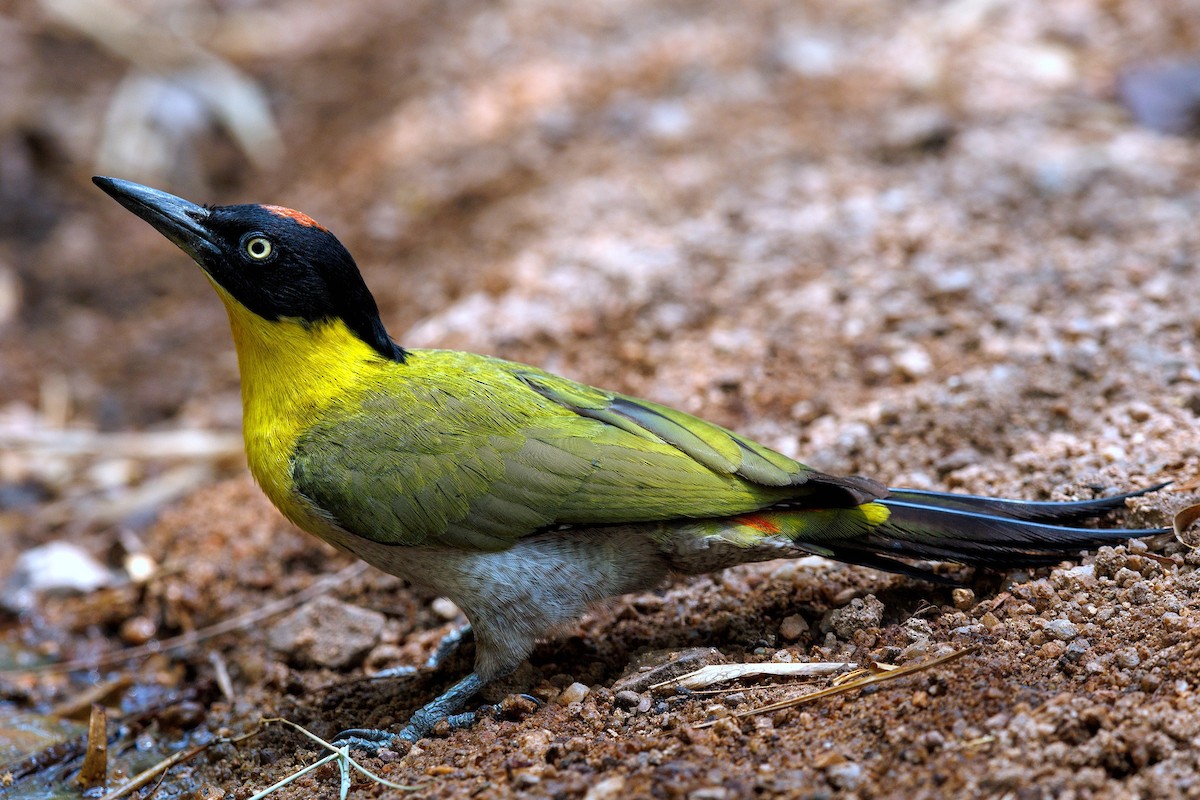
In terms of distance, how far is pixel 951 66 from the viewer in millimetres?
7793

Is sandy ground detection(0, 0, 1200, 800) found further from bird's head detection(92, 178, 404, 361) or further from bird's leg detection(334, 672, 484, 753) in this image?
bird's head detection(92, 178, 404, 361)

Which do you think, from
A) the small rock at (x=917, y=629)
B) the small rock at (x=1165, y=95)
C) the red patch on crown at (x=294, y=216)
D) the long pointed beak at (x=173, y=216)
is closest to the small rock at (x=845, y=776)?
the small rock at (x=917, y=629)

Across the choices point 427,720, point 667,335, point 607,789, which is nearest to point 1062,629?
point 607,789

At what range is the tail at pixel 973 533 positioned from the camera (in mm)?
3707

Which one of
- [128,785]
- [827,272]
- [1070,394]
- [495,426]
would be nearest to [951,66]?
[827,272]

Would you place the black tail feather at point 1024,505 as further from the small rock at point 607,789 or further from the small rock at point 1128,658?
the small rock at point 607,789

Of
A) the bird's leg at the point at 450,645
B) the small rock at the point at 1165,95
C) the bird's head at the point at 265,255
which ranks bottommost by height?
the bird's leg at the point at 450,645

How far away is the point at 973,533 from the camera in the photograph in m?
3.72

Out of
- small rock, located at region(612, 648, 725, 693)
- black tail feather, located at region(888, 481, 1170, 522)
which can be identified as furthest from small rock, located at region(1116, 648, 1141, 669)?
small rock, located at region(612, 648, 725, 693)

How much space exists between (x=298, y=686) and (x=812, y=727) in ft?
7.11

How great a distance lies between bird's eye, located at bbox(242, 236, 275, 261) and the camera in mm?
4059

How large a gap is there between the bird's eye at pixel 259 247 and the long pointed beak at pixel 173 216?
0.13 metres

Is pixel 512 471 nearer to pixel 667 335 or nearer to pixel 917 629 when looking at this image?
pixel 917 629

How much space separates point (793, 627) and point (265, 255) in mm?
2304
